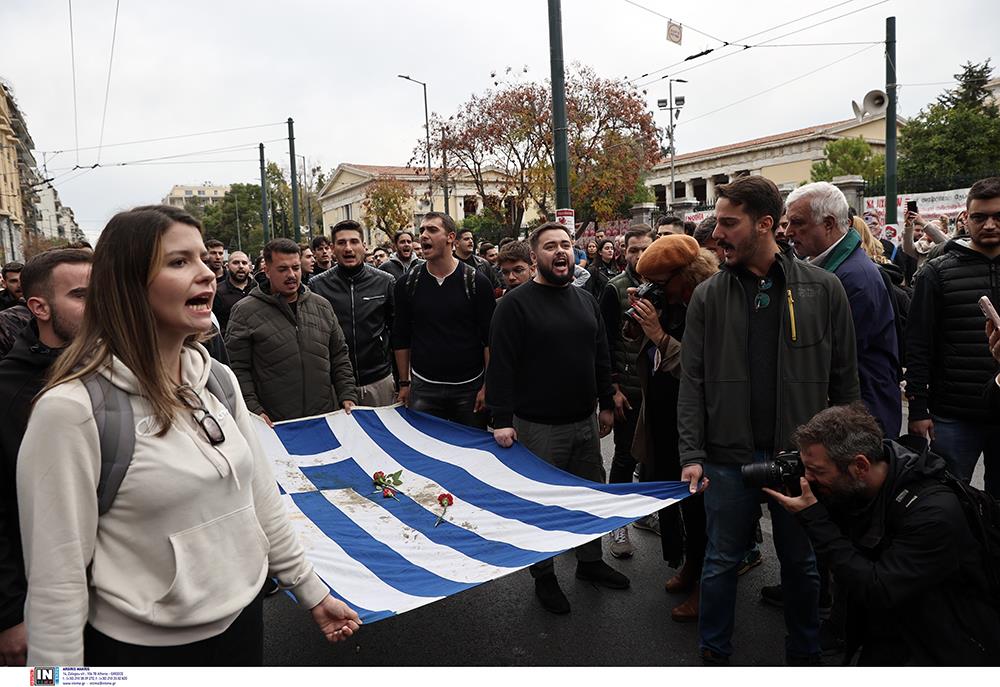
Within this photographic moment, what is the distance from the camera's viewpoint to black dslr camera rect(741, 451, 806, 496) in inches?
111

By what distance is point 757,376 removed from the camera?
10.7 feet

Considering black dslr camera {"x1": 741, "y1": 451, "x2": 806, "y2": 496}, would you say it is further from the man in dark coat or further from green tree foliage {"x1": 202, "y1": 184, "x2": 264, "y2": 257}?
green tree foliage {"x1": 202, "y1": 184, "x2": 264, "y2": 257}

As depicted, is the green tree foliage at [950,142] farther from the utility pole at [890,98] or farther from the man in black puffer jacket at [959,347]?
the man in black puffer jacket at [959,347]

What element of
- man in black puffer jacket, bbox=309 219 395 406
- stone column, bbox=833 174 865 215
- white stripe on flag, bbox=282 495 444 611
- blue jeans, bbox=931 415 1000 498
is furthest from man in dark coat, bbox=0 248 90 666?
stone column, bbox=833 174 865 215

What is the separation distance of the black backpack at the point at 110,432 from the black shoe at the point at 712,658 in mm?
2770

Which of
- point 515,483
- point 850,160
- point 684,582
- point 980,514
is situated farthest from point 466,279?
point 850,160

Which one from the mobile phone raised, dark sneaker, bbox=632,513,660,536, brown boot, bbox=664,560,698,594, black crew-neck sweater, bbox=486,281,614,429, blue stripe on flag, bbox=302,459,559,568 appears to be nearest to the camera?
the mobile phone raised

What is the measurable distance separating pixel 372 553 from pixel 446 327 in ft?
7.35

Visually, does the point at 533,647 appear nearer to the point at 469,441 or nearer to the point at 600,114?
the point at 469,441

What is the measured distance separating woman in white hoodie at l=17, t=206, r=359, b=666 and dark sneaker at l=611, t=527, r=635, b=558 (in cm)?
330

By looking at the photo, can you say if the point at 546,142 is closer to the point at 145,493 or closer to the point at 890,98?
the point at 890,98

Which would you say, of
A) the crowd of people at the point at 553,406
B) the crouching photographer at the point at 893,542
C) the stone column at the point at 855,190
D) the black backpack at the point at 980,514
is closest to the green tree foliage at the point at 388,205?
the stone column at the point at 855,190

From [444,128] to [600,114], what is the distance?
20.9 ft
